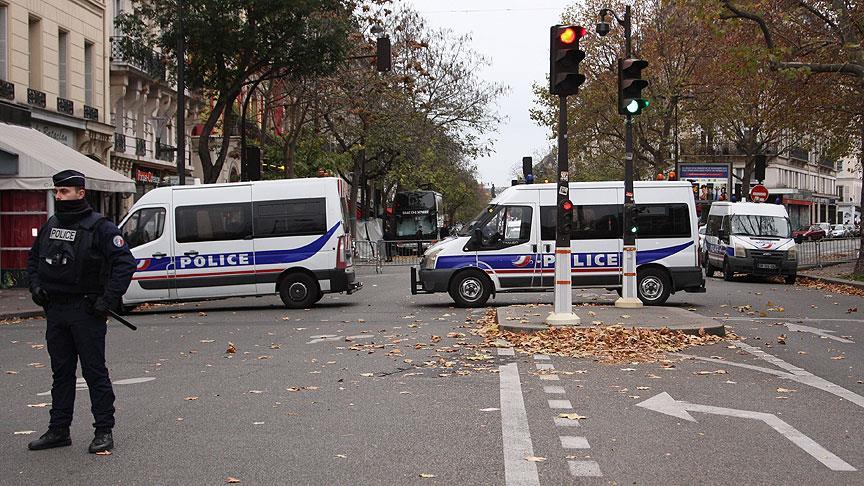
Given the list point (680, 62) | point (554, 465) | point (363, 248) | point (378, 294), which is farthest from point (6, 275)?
point (680, 62)

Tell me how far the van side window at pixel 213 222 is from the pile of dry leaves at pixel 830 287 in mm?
14559

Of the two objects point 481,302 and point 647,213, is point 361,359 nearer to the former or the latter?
point 481,302

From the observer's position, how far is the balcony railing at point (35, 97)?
2669 centimetres

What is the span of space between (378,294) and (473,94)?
82.3 ft

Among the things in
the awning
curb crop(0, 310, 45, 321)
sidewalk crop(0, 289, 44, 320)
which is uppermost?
the awning

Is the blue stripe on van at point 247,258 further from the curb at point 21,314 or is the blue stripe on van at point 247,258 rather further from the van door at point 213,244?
the curb at point 21,314

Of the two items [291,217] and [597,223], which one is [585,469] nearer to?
[597,223]

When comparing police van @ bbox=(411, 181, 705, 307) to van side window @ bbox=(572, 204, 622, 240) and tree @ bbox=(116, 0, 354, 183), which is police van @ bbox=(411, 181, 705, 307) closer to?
van side window @ bbox=(572, 204, 622, 240)

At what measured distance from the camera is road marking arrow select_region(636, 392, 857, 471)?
21.5 feet

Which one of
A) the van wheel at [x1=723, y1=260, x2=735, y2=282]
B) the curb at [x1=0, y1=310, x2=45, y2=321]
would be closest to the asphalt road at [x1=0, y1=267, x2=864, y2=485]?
the curb at [x1=0, y1=310, x2=45, y2=321]

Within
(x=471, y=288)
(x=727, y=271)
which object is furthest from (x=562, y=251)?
(x=727, y=271)

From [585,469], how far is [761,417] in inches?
97.9

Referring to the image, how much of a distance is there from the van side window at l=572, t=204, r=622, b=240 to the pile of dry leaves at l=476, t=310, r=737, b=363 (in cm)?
555

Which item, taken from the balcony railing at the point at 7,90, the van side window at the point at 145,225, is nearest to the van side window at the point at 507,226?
the van side window at the point at 145,225
